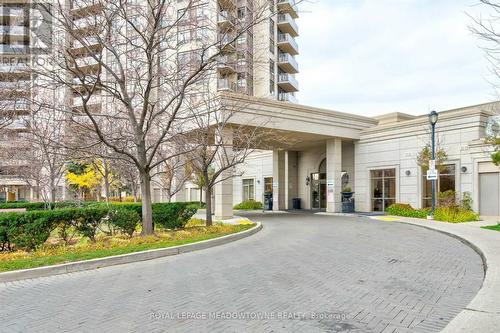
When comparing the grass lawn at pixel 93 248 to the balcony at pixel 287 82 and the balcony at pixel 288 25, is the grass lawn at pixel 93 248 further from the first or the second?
the balcony at pixel 288 25

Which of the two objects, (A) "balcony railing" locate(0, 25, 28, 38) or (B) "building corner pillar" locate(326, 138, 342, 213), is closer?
(A) "balcony railing" locate(0, 25, 28, 38)

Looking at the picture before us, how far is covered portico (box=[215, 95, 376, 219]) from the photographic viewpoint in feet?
67.7

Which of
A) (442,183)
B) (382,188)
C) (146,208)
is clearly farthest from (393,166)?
(146,208)

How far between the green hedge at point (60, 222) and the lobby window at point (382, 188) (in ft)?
53.6

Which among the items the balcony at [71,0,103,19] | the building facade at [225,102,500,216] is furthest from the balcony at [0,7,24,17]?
the building facade at [225,102,500,216]

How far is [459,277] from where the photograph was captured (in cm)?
725

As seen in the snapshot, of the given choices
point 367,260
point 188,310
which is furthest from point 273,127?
point 188,310

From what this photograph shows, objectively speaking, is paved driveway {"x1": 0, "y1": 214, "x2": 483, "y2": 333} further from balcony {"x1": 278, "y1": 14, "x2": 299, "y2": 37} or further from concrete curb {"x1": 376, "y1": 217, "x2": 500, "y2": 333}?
balcony {"x1": 278, "y1": 14, "x2": 299, "y2": 37}

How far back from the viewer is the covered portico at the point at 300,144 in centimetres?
2062

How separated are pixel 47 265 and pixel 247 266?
436cm

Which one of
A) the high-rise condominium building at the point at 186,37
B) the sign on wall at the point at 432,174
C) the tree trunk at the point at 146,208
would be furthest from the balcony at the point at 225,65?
the sign on wall at the point at 432,174

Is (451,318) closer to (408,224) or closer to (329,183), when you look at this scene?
(408,224)

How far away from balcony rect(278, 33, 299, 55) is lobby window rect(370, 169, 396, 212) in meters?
30.6

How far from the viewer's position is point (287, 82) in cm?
5044
